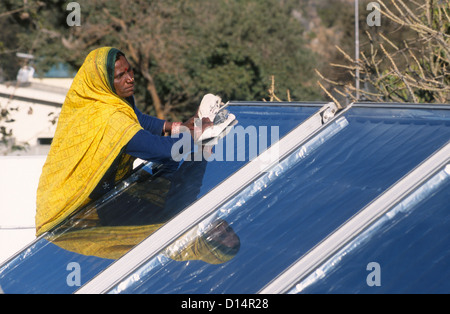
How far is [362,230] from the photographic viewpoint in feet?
5.42

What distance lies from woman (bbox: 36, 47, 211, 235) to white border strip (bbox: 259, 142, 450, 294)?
0.83 metres

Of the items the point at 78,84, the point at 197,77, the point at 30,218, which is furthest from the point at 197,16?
the point at 78,84

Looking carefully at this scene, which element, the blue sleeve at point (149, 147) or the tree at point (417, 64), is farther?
the tree at point (417, 64)

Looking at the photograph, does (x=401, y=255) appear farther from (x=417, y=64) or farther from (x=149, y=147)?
(x=417, y=64)

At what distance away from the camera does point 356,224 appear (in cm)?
167

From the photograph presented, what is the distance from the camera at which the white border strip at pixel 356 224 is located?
1.61 meters

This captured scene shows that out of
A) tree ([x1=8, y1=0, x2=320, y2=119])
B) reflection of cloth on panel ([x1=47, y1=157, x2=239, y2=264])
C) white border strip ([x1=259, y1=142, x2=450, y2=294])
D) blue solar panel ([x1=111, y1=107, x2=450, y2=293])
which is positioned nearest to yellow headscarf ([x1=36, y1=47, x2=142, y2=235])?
reflection of cloth on panel ([x1=47, y1=157, x2=239, y2=264])

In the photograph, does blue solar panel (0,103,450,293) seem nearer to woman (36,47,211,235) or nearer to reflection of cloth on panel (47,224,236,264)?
reflection of cloth on panel (47,224,236,264)

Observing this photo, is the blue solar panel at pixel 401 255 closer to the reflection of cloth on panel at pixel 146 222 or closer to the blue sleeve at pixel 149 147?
the reflection of cloth on panel at pixel 146 222

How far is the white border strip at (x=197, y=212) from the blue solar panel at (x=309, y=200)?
38 millimetres

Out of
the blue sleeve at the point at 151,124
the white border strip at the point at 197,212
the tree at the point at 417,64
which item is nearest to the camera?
the white border strip at the point at 197,212

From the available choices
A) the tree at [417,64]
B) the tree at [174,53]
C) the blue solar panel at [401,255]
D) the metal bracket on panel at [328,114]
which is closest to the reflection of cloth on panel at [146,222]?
the blue solar panel at [401,255]

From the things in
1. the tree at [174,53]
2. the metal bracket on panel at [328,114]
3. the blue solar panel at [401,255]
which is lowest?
the blue solar panel at [401,255]
